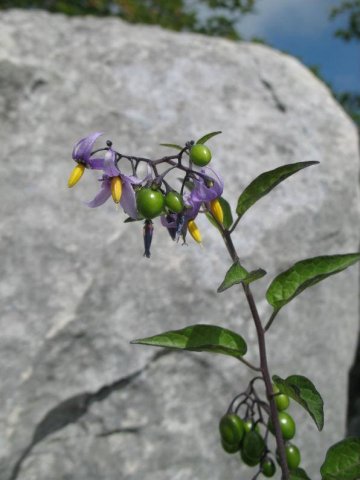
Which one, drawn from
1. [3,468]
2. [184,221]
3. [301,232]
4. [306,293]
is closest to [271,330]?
[306,293]

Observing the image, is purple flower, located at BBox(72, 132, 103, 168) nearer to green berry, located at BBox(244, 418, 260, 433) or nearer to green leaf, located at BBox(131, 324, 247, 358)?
green leaf, located at BBox(131, 324, 247, 358)

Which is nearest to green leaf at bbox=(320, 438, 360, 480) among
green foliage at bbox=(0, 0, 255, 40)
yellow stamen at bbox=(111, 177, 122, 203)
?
yellow stamen at bbox=(111, 177, 122, 203)

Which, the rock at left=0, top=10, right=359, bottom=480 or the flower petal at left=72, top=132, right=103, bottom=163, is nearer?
the flower petal at left=72, top=132, right=103, bottom=163

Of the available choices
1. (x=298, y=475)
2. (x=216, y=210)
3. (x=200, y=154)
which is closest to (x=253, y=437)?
(x=298, y=475)

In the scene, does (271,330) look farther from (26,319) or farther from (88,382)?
(26,319)

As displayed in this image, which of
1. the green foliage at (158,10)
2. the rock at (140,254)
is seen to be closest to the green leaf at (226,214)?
the rock at (140,254)

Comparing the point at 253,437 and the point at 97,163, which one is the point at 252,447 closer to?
the point at 253,437

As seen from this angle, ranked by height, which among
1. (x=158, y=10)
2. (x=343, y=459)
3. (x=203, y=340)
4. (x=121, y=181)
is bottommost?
(x=343, y=459)

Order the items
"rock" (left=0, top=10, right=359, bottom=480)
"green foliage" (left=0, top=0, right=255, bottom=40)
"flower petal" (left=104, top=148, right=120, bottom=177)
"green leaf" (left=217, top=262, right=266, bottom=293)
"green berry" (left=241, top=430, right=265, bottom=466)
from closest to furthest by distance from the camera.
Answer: "green leaf" (left=217, top=262, right=266, bottom=293) < "flower petal" (left=104, top=148, right=120, bottom=177) < "green berry" (left=241, top=430, right=265, bottom=466) < "rock" (left=0, top=10, right=359, bottom=480) < "green foliage" (left=0, top=0, right=255, bottom=40)
